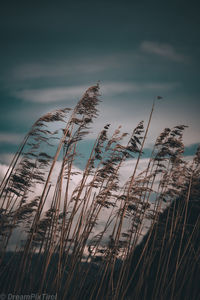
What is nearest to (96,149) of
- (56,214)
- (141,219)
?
(56,214)

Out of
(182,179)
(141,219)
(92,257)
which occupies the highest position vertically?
(182,179)

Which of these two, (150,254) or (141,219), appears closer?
(150,254)

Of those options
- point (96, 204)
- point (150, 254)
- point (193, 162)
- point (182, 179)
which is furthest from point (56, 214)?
point (193, 162)

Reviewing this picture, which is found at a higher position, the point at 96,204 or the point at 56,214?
the point at 96,204

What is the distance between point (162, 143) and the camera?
3.47m

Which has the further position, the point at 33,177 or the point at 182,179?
the point at 33,177

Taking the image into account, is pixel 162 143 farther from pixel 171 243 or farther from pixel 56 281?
pixel 56 281

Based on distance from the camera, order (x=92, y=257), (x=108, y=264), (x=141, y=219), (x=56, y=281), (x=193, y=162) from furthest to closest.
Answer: (x=193, y=162), (x=141, y=219), (x=92, y=257), (x=108, y=264), (x=56, y=281)

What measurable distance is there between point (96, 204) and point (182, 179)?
1758 millimetres

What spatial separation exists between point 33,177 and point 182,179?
302 cm

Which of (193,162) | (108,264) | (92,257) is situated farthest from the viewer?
(193,162)

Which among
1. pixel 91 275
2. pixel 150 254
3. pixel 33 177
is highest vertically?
pixel 33 177

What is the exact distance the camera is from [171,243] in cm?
325

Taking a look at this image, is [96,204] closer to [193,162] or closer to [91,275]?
[91,275]
